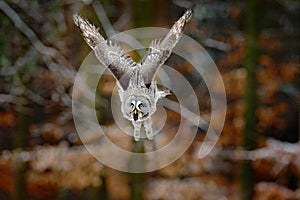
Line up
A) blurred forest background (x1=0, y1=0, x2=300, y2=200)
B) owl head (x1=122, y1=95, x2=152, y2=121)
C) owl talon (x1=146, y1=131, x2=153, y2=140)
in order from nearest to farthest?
owl head (x1=122, y1=95, x2=152, y2=121) → owl talon (x1=146, y1=131, x2=153, y2=140) → blurred forest background (x1=0, y1=0, x2=300, y2=200)

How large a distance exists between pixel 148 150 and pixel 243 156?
0.93 ft

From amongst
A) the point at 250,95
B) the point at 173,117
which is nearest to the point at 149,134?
the point at 173,117

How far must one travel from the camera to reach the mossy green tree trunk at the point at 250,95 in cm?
163

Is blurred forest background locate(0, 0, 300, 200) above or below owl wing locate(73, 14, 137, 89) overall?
above

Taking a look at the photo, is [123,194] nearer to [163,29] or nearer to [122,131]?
[122,131]

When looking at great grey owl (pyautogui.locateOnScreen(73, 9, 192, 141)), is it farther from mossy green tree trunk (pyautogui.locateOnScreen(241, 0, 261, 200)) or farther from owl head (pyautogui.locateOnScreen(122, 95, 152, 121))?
mossy green tree trunk (pyautogui.locateOnScreen(241, 0, 261, 200))

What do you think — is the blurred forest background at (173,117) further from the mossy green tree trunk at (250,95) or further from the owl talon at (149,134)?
the owl talon at (149,134)

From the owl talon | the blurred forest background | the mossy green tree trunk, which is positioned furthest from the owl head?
the mossy green tree trunk

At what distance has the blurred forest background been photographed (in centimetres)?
162

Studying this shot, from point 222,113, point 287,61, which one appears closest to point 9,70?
point 222,113

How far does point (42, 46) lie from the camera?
1.69m

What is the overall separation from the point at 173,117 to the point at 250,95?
0.24 metres

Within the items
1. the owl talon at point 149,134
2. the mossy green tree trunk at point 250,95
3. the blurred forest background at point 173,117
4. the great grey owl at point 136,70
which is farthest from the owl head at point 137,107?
the mossy green tree trunk at point 250,95

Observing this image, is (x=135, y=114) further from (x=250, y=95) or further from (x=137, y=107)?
(x=250, y=95)
